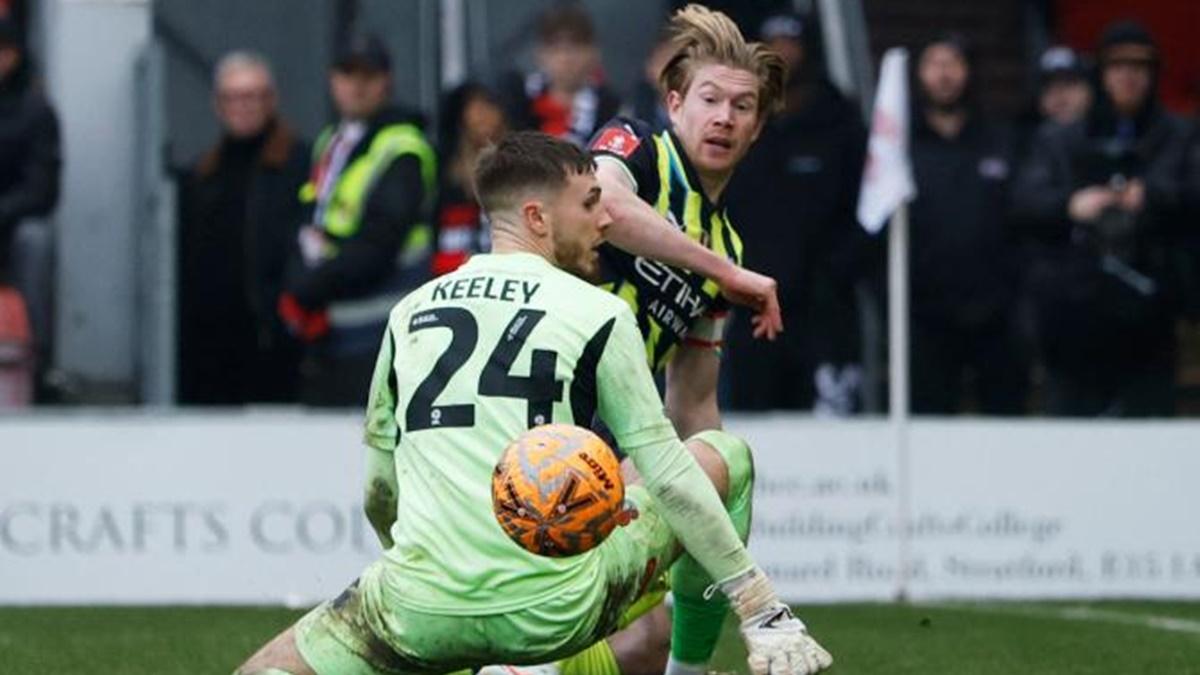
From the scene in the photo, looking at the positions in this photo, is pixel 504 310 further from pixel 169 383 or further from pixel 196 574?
pixel 169 383

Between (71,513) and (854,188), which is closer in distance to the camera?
(71,513)

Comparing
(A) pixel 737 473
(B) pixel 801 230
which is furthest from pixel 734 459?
(B) pixel 801 230

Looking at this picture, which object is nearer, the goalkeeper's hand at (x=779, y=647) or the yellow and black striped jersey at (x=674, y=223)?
the goalkeeper's hand at (x=779, y=647)

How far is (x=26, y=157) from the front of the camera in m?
14.5

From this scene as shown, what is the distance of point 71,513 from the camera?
13453mm

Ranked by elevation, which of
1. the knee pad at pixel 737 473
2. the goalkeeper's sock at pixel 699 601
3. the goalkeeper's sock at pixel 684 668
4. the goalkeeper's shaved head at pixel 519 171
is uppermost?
the goalkeeper's shaved head at pixel 519 171

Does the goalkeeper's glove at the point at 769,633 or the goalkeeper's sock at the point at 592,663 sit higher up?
the goalkeeper's glove at the point at 769,633

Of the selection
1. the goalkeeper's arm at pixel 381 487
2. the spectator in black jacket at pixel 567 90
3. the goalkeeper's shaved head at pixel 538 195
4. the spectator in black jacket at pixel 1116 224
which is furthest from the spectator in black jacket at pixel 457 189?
the goalkeeper's shaved head at pixel 538 195

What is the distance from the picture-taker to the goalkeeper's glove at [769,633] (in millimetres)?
6859

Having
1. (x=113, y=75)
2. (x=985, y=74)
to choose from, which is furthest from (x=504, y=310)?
(x=985, y=74)

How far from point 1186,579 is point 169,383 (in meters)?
4.96

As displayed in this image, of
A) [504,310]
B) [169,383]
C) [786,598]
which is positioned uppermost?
[504,310]

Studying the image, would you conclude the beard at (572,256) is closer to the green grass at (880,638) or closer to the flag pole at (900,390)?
the green grass at (880,638)

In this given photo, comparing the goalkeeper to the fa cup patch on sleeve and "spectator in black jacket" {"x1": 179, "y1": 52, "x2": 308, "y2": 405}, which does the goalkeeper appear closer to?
the fa cup patch on sleeve
